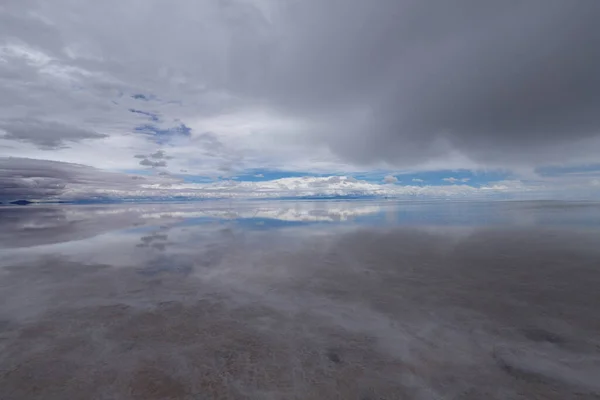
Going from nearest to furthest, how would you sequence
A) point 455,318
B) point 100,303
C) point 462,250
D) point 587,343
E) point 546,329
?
point 587,343 → point 546,329 → point 455,318 → point 100,303 → point 462,250

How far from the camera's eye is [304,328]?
923 cm

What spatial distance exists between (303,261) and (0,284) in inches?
593

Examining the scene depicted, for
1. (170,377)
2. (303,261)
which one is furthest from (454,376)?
(303,261)

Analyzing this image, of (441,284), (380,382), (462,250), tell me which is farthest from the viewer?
(462,250)

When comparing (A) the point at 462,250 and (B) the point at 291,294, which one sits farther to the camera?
(A) the point at 462,250

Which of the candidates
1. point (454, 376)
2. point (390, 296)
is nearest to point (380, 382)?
point (454, 376)

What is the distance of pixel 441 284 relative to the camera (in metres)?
13.2

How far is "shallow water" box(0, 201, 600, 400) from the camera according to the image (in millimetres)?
6594

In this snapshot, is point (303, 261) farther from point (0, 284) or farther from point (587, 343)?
point (0, 284)

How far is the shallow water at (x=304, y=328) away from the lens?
6594 mm

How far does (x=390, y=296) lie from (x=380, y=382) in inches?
219

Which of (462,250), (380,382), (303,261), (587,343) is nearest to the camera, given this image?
(380,382)

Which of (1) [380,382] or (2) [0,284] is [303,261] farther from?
(2) [0,284]

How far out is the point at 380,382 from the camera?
6.64 meters
